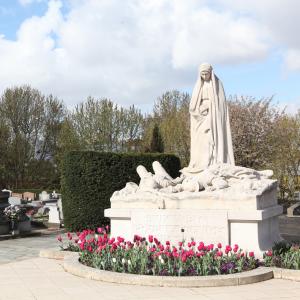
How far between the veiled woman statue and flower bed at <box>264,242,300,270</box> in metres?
2.36

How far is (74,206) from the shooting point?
1620 cm

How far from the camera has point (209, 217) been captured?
27.9 ft

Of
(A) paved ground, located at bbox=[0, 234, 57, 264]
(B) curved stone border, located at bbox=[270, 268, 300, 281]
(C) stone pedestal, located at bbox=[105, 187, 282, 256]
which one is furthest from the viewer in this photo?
(A) paved ground, located at bbox=[0, 234, 57, 264]

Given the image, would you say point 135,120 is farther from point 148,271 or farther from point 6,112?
point 148,271

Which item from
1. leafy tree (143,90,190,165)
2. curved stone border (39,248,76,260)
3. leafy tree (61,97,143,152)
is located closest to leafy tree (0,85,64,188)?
leafy tree (61,97,143,152)

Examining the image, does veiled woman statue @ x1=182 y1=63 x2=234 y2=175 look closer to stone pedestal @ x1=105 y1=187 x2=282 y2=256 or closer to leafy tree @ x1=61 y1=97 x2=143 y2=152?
stone pedestal @ x1=105 y1=187 x2=282 y2=256

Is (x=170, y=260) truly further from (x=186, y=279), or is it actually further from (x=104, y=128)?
(x=104, y=128)

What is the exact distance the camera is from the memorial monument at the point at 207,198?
837cm

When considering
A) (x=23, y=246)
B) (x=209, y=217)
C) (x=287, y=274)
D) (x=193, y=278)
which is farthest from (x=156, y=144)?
(x=193, y=278)

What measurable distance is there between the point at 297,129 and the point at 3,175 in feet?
76.2

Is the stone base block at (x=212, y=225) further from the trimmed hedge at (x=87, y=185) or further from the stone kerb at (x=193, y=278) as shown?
the trimmed hedge at (x=87, y=185)

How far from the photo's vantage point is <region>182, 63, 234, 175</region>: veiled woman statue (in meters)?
10.0

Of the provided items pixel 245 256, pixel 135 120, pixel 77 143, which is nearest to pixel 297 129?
pixel 135 120

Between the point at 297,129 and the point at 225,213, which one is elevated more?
the point at 297,129
